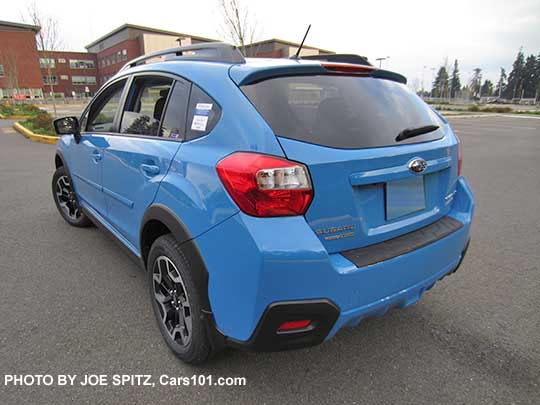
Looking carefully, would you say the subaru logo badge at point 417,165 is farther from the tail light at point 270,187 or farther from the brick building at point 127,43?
the brick building at point 127,43

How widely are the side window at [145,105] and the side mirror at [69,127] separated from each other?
1009 millimetres

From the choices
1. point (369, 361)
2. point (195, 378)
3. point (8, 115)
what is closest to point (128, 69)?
point (195, 378)

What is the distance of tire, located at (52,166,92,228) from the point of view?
13.7 feet

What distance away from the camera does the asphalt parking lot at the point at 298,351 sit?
1.94m

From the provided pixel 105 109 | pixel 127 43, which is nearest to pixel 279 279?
pixel 105 109

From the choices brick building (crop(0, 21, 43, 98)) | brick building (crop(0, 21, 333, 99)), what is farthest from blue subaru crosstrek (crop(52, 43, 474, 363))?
brick building (crop(0, 21, 43, 98))

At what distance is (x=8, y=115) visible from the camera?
24.2 meters

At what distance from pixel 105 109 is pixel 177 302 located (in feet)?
A: 6.61

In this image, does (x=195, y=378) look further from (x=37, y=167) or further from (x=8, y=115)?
(x=8, y=115)

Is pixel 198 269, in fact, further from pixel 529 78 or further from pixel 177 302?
pixel 529 78

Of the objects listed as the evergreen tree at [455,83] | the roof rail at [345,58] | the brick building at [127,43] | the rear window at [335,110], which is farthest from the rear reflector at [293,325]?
the evergreen tree at [455,83]

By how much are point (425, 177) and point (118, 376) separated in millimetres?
2040

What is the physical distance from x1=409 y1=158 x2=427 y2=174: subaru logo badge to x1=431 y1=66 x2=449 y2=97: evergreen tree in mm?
102361

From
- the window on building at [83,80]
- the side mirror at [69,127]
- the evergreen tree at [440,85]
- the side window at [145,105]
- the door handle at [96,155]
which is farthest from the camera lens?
the evergreen tree at [440,85]
